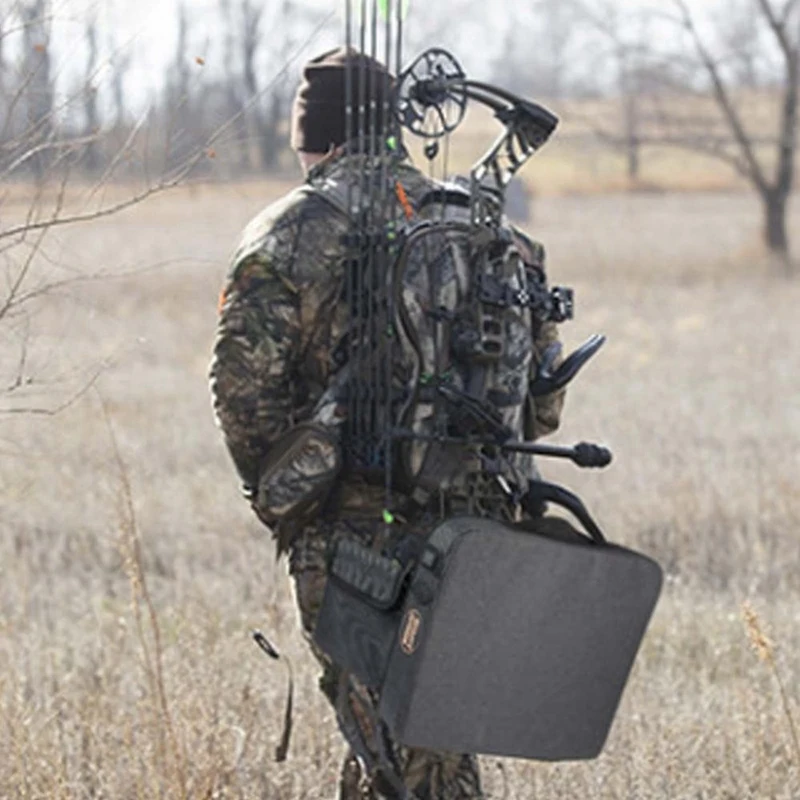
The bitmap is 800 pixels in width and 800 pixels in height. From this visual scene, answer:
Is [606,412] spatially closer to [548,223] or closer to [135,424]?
[135,424]

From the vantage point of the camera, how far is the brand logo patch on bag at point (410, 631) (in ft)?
12.6

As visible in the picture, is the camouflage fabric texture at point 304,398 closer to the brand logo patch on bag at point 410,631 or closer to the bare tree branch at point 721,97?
the brand logo patch on bag at point 410,631

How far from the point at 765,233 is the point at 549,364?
91.6 feet

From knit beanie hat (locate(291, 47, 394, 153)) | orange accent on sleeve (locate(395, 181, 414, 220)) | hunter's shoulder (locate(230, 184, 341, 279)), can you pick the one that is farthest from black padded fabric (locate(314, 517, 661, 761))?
knit beanie hat (locate(291, 47, 394, 153))

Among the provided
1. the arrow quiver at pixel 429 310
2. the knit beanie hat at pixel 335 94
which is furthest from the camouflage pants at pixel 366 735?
the knit beanie hat at pixel 335 94

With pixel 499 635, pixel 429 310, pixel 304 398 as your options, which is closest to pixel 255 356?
pixel 304 398

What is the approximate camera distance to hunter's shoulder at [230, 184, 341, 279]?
4164 mm

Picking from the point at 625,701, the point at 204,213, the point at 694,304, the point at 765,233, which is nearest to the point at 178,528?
the point at 625,701

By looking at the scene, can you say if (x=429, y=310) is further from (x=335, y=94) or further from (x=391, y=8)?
(x=391, y=8)

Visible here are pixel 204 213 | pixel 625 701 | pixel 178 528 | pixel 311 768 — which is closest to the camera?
pixel 311 768

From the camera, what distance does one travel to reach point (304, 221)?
419cm

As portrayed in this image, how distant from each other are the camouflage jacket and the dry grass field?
0.51m

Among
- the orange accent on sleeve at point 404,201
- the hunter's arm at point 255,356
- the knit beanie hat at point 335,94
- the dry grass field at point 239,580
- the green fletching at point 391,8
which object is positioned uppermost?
the green fletching at point 391,8

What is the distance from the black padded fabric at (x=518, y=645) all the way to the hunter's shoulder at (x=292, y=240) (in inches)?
28.1
